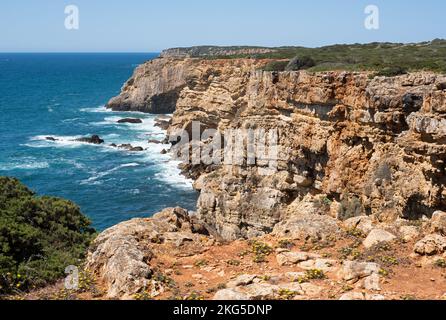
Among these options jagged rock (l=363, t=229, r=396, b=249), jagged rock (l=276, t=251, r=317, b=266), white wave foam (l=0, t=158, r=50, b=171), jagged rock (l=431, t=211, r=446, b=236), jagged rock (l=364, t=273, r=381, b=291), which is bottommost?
white wave foam (l=0, t=158, r=50, b=171)

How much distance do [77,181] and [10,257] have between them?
4014cm

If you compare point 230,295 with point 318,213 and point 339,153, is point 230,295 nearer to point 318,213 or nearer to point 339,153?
point 318,213

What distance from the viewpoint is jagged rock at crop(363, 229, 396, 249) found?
47.6 ft

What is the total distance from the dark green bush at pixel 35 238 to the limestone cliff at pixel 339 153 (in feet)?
45.5

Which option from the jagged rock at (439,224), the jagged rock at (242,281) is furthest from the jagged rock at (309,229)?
the jagged rock at (242,281)

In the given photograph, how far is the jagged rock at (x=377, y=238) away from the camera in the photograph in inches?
571

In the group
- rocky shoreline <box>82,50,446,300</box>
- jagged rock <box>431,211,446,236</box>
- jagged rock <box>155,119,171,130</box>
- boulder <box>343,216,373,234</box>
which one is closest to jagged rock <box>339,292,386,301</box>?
rocky shoreline <box>82,50,446,300</box>

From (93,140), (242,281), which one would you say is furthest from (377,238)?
(93,140)

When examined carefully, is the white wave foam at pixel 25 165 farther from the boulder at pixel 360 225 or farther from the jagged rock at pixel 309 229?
the boulder at pixel 360 225

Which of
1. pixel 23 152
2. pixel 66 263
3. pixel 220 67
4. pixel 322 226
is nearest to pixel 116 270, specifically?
pixel 66 263

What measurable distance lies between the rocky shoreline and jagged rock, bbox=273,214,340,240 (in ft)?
0.16

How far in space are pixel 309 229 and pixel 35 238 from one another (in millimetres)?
9832

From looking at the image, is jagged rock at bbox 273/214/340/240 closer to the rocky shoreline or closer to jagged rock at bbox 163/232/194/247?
the rocky shoreline
